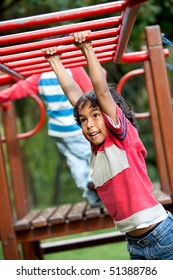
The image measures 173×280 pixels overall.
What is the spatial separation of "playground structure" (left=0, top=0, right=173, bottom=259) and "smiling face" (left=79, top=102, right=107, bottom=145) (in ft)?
1.01

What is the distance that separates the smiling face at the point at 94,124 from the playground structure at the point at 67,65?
309mm

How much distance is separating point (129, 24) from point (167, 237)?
91 centimetres

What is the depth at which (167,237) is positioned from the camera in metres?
2.44

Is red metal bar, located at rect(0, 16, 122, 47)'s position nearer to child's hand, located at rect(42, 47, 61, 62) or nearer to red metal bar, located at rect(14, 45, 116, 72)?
child's hand, located at rect(42, 47, 61, 62)

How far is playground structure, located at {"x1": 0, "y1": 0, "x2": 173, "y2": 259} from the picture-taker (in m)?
2.22

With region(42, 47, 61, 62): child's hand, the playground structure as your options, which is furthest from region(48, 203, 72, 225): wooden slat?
region(42, 47, 61, 62): child's hand

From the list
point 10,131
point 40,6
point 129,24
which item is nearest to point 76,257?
point 10,131

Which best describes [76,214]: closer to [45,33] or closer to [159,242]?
[159,242]

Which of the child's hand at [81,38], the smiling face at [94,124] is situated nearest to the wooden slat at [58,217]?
the smiling face at [94,124]

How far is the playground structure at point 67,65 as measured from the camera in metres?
2.22

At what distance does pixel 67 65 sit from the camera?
10.8 feet

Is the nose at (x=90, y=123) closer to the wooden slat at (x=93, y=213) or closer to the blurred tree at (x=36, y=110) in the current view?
the blurred tree at (x=36, y=110)

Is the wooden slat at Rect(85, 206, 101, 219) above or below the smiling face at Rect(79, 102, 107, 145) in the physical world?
below
